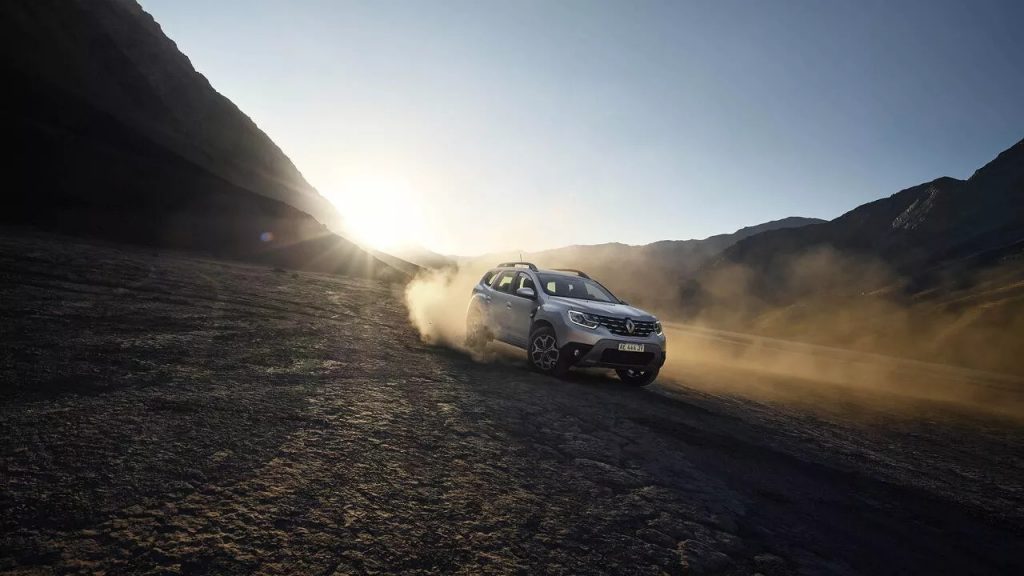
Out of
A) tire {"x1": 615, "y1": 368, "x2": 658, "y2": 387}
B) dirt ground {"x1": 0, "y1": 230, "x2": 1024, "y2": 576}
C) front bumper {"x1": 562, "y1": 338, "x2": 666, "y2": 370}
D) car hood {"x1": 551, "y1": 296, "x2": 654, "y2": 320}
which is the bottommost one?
dirt ground {"x1": 0, "y1": 230, "x2": 1024, "y2": 576}

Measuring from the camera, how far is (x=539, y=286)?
354 inches

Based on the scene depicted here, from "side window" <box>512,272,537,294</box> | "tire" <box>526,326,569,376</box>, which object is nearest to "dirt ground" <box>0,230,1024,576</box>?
"tire" <box>526,326,569,376</box>

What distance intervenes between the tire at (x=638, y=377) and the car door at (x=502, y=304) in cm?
207

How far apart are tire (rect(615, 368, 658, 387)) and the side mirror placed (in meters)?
1.92

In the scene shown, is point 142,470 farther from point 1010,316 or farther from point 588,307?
point 1010,316

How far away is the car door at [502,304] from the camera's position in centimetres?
942

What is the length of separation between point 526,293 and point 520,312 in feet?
1.15

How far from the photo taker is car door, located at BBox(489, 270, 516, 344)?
942 centimetres

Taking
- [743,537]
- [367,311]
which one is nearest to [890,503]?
[743,537]

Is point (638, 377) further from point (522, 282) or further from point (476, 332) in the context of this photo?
point (476, 332)

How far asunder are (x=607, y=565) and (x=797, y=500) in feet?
7.68

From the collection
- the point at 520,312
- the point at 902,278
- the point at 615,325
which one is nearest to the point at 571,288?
the point at 520,312

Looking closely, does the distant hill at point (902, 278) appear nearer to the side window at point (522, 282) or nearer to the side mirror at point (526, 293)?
the side window at point (522, 282)

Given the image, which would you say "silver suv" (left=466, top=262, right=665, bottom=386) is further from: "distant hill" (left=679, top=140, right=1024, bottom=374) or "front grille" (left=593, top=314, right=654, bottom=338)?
"distant hill" (left=679, top=140, right=1024, bottom=374)
